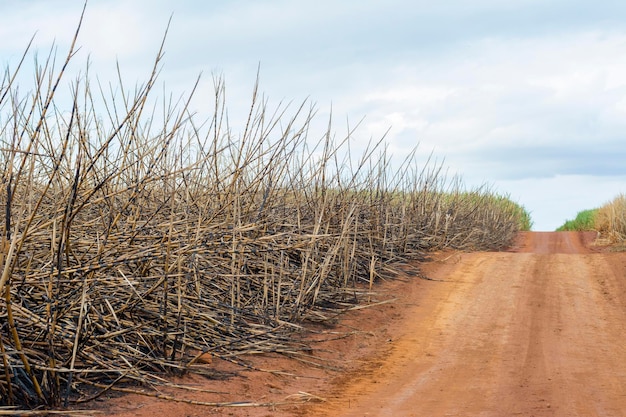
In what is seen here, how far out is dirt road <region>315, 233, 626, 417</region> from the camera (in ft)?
18.4

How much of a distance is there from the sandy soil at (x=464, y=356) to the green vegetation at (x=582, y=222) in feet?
46.9

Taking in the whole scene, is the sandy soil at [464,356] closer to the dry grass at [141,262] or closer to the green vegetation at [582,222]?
the dry grass at [141,262]

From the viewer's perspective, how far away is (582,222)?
26.9m

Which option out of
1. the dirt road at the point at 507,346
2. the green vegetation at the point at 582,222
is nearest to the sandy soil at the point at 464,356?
the dirt road at the point at 507,346

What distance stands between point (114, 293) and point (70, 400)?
3.15 ft

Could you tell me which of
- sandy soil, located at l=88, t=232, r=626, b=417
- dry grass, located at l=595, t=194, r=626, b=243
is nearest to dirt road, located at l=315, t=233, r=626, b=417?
sandy soil, located at l=88, t=232, r=626, b=417

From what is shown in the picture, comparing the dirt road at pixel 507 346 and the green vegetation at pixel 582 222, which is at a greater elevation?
the green vegetation at pixel 582 222

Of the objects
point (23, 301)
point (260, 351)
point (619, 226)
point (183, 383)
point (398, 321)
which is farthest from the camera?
point (619, 226)

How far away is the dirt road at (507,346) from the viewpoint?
560 centimetres

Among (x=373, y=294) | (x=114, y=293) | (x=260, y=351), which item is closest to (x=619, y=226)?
(x=373, y=294)

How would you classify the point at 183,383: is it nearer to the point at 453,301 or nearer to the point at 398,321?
the point at 398,321

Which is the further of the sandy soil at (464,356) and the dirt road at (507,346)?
the dirt road at (507,346)

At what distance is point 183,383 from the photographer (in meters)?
5.34

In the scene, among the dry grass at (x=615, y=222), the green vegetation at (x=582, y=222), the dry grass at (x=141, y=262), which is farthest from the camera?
the green vegetation at (x=582, y=222)
